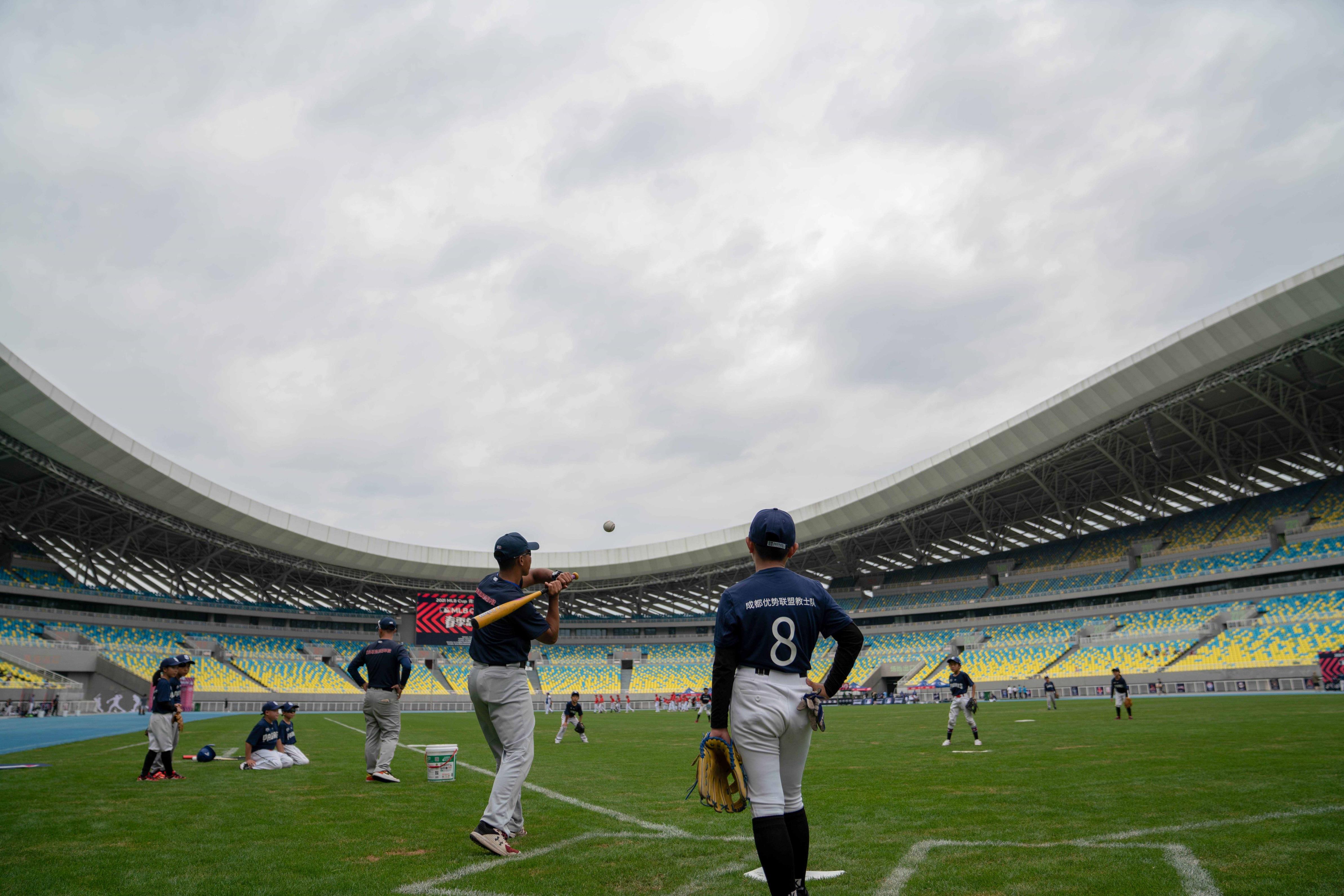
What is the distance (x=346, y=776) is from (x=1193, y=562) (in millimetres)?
52101

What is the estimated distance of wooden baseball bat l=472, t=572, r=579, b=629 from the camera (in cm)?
522

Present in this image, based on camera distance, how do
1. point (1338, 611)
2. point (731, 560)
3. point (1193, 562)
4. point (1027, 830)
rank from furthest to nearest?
1. point (731, 560)
2. point (1193, 562)
3. point (1338, 611)
4. point (1027, 830)

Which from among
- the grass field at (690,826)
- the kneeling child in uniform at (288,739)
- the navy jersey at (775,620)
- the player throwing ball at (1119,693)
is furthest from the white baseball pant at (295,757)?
the player throwing ball at (1119,693)

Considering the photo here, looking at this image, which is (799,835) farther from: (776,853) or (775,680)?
(775,680)

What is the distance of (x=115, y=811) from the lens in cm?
684

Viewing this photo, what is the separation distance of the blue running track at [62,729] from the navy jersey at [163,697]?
23.1 feet

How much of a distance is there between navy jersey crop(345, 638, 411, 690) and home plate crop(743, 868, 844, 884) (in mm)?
5732

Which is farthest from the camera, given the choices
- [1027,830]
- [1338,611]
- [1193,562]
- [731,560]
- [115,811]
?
[731,560]

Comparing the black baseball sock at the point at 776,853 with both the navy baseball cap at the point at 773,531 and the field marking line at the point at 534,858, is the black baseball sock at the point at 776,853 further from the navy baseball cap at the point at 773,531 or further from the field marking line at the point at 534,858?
the navy baseball cap at the point at 773,531

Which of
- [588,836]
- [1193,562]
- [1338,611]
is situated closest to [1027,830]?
[588,836]

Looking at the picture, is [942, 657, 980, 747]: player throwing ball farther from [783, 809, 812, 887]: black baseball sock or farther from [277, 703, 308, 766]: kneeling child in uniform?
[783, 809, 812, 887]: black baseball sock

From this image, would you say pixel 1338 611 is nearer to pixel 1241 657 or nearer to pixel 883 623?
pixel 1241 657

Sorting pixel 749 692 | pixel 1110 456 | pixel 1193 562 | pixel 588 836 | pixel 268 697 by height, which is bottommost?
pixel 268 697

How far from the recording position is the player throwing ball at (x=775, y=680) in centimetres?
353
